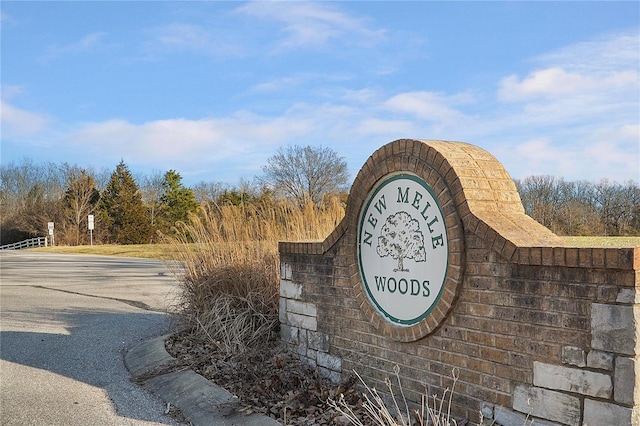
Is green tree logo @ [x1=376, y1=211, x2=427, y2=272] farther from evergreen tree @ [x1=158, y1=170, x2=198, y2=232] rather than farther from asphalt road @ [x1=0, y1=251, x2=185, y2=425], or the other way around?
evergreen tree @ [x1=158, y1=170, x2=198, y2=232]

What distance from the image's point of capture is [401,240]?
494 cm

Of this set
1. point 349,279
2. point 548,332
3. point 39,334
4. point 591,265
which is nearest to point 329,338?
point 349,279

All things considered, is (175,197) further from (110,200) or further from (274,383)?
(274,383)

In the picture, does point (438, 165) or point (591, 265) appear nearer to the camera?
point (591, 265)

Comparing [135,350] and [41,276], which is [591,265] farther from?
[41,276]

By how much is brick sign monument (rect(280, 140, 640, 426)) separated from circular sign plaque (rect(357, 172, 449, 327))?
0.01m

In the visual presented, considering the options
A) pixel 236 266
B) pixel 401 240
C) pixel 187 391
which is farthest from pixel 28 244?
pixel 401 240

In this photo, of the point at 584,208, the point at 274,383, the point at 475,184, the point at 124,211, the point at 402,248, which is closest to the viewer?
the point at 475,184

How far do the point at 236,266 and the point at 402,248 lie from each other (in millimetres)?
3135

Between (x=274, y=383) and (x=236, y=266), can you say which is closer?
(x=274, y=383)

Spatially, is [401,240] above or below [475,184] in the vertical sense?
below

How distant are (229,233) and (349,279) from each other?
2947 mm

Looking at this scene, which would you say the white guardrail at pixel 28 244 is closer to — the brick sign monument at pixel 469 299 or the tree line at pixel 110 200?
the tree line at pixel 110 200

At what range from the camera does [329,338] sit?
229 inches
